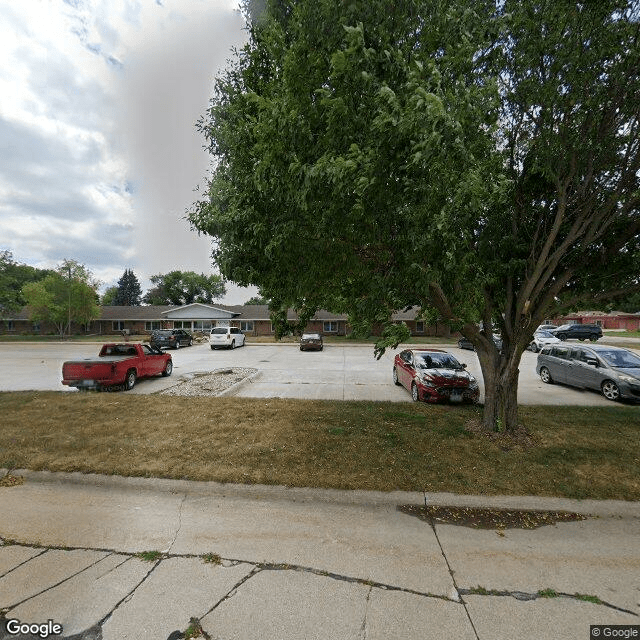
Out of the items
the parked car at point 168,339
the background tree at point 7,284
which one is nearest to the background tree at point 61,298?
the background tree at point 7,284

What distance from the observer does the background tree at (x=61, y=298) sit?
131 feet

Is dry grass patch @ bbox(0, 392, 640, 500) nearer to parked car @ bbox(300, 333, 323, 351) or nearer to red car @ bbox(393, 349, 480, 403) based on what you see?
red car @ bbox(393, 349, 480, 403)

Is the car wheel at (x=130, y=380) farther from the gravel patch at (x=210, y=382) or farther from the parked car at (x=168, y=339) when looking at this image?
the parked car at (x=168, y=339)

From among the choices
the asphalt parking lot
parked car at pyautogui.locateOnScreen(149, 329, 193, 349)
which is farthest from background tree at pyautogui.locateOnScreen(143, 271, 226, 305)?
the asphalt parking lot

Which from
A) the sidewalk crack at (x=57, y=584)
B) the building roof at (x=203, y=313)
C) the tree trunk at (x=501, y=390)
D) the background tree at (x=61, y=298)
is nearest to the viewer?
the sidewalk crack at (x=57, y=584)

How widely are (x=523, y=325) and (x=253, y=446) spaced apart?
5556mm

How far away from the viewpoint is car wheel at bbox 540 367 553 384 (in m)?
13.6

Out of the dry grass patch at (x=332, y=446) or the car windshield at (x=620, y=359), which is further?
the car windshield at (x=620, y=359)

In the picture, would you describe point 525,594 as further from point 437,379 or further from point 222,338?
point 222,338

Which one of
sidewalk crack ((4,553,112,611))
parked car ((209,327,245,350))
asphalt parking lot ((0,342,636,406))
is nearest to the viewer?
sidewalk crack ((4,553,112,611))

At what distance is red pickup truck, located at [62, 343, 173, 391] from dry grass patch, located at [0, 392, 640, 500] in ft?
5.20

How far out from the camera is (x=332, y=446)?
6.37 meters

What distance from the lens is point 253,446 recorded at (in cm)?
634

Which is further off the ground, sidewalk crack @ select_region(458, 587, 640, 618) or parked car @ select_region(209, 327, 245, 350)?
parked car @ select_region(209, 327, 245, 350)
